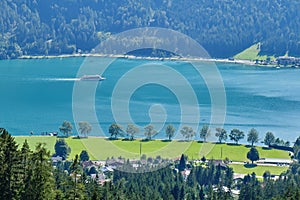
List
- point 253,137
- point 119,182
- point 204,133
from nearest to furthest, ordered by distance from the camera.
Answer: point 119,182
point 253,137
point 204,133

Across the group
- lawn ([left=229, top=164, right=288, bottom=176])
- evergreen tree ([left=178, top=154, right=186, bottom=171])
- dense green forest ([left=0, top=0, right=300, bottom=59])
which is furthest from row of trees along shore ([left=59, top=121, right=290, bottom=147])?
dense green forest ([left=0, top=0, right=300, bottom=59])

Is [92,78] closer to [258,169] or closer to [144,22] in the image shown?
[258,169]

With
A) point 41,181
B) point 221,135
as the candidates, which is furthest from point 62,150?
point 41,181

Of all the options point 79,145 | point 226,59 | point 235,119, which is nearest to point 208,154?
point 79,145

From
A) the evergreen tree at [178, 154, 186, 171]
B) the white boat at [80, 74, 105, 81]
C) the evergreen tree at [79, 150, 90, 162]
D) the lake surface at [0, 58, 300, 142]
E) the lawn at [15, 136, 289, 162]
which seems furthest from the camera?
the white boat at [80, 74, 105, 81]

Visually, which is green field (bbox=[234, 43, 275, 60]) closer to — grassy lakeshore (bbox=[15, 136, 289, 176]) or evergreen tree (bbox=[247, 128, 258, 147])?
evergreen tree (bbox=[247, 128, 258, 147])

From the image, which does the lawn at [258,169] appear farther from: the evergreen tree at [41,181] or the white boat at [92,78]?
the white boat at [92,78]
